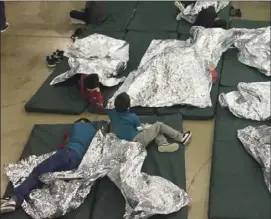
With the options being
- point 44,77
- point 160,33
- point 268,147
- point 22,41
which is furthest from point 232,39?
point 22,41

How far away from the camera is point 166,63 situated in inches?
145

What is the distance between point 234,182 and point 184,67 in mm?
1144

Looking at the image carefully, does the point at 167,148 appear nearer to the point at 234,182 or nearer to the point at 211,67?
the point at 234,182

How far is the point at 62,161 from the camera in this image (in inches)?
115

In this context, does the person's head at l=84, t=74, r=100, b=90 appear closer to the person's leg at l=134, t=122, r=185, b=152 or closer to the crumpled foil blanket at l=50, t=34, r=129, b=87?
the crumpled foil blanket at l=50, t=34, r=129, b=87

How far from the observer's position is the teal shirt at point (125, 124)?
3053 millimetres

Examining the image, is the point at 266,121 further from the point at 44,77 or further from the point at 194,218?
the point at 44,77

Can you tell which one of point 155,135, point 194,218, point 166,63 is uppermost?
point 166,63

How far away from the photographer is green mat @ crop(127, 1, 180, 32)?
4445 mm

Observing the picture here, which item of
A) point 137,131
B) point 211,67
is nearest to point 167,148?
point 137,131

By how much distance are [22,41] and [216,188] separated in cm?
257

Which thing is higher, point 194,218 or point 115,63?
point 115,63

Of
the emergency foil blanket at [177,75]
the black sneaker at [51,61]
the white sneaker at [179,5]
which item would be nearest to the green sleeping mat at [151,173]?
the emergency foil blanket at [177,75]

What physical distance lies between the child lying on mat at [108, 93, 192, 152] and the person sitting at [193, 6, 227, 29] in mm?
1450
